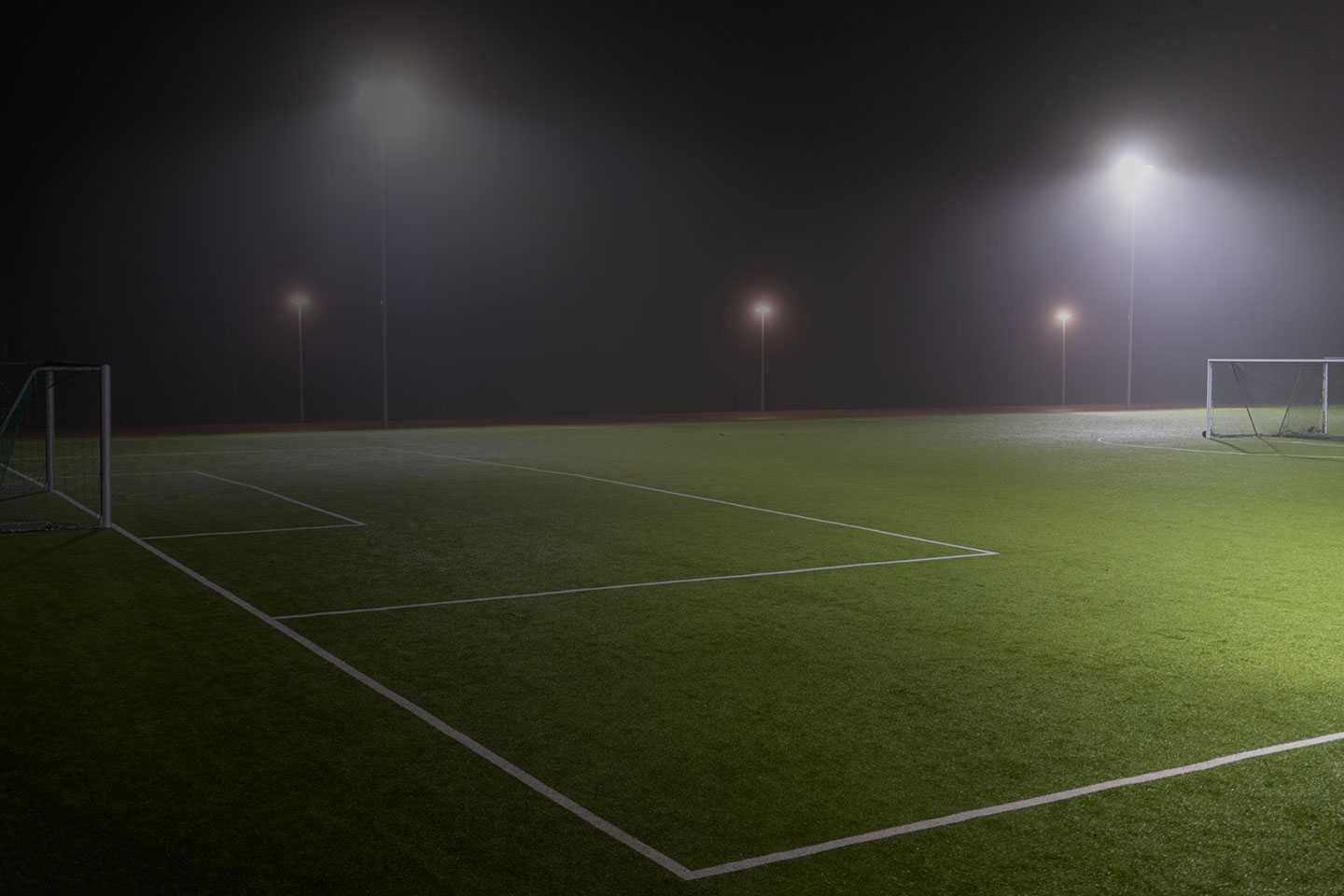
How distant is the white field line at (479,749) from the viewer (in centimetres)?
351

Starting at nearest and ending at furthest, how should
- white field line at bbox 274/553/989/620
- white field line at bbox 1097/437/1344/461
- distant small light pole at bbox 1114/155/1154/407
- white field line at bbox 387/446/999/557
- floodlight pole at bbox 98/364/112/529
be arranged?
white field line at bbox 274/553/989/620, white field line at bbox 387/446/999/557, floodlight pole at bbox 98/364/112/529, white field line at bbox 1097/437/1344/461, distant small light pole at bbox 1114/155/1154/407

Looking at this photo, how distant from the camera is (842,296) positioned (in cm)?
3459

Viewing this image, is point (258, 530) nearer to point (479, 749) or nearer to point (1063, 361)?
point (479, 749)

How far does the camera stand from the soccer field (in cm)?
349

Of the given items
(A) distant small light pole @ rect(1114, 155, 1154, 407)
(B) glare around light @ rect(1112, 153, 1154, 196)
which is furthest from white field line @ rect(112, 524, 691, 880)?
(B) glare around light @ rect(1112, 153, 1154, 196)

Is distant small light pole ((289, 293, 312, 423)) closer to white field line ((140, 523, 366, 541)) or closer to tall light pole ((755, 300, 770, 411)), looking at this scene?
tall light pole ((755, 300, 770, 411))

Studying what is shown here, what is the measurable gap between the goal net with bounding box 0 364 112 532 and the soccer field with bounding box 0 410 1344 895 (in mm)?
1023

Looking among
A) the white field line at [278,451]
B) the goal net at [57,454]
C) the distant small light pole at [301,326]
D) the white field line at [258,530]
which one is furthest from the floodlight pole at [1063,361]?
the white field line at [258,530]

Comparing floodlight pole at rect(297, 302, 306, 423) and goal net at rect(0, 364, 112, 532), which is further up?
floodlight pole at rect(297, 302, 306, 423)

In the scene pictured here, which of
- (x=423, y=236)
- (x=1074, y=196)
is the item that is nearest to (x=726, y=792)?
(x=423, y=236)

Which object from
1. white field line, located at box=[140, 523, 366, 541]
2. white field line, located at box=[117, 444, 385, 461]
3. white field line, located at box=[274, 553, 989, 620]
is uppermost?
white field line, located at box=[117, 444, 385, 461]

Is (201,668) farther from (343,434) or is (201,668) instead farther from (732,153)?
(732,153)

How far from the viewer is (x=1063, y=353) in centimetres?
3869

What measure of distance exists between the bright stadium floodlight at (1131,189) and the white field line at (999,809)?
34605 mm
